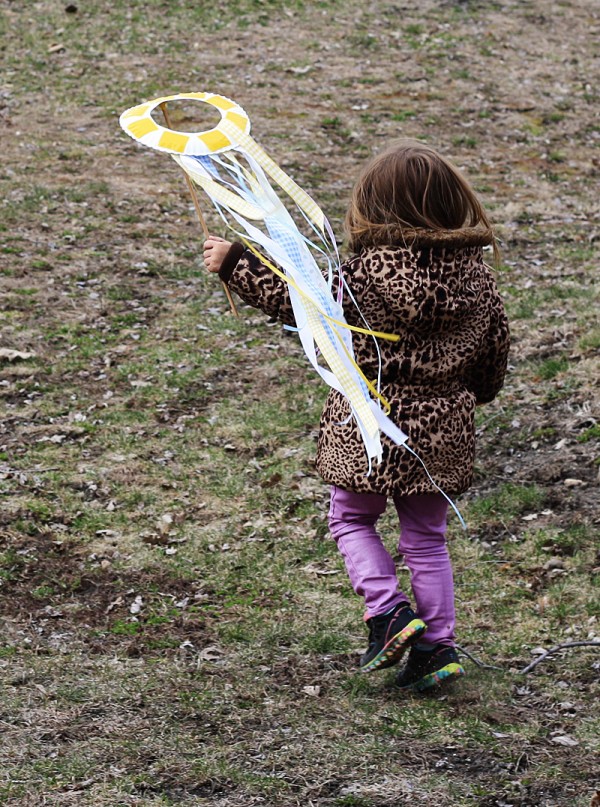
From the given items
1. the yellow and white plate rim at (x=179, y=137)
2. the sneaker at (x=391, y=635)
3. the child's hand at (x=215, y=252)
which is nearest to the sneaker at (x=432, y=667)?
the sneaker at (x=391, y=635)

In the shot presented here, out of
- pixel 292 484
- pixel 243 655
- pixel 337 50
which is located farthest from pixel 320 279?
pixel 337 50

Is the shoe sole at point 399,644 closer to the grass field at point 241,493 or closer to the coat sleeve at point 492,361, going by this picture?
the grass field at point 241,493

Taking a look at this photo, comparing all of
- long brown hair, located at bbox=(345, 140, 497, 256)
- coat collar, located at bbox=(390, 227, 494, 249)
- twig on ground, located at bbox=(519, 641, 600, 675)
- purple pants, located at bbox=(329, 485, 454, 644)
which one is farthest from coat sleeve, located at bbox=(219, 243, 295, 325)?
twig on ground, located at bbox=(519, 641, 600, 675)

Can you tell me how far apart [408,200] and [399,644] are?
158 centimetres

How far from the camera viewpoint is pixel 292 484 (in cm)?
593

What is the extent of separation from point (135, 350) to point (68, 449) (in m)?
1.46

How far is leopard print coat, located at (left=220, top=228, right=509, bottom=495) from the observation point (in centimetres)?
355

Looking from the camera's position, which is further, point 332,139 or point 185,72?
point 185,72

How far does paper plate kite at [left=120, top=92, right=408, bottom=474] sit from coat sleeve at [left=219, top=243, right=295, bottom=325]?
4cm

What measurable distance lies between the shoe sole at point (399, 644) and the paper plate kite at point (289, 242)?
0.61m

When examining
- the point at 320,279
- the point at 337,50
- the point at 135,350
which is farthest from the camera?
the point at 337,50

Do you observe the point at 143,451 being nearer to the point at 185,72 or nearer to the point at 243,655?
the point at 243,655

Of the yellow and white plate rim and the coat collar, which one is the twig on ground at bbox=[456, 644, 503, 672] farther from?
the yellow and white plate rim

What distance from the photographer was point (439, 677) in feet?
12.5
